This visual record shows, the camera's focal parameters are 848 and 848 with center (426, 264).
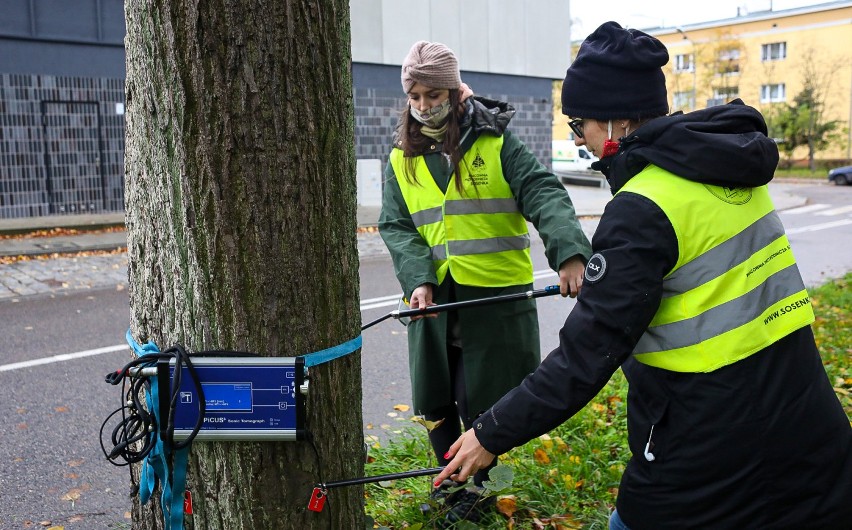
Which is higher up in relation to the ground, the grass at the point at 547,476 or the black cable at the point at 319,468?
the black cable at the point at 319,468

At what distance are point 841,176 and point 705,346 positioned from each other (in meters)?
36.3

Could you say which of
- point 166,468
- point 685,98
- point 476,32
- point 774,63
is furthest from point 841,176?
point 166,468

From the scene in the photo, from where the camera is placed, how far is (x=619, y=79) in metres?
2.11

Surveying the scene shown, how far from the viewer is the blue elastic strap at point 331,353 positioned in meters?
2.12

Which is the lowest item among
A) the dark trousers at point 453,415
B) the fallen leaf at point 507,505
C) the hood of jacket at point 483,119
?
the fallen leaf at point 507,505

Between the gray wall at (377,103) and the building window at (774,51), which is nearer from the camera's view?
the gray wall at (377,103)

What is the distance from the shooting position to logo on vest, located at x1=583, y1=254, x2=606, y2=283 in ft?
6.30

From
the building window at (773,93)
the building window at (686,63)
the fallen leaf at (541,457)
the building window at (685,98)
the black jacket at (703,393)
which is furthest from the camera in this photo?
the building window at (773,93)

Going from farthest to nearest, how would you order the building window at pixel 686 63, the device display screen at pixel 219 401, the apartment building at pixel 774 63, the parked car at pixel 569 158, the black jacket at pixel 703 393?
the building window at pixel 686 63 < the apartment building at pixel 774 63 < the parked car at pixel 569 158 < the device display screen at pixel 219 401 < the black jacket at pixel 703 393

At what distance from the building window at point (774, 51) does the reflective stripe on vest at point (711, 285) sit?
53.0 m

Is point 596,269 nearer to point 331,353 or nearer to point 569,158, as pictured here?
point 331,353

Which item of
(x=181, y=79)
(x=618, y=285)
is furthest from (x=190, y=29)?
(x=618, y=285)

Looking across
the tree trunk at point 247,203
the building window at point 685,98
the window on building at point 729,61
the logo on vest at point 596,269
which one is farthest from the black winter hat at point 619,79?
the window on building at point 729,61

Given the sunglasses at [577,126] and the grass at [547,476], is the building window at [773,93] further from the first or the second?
the sunglasses at [577,126]
